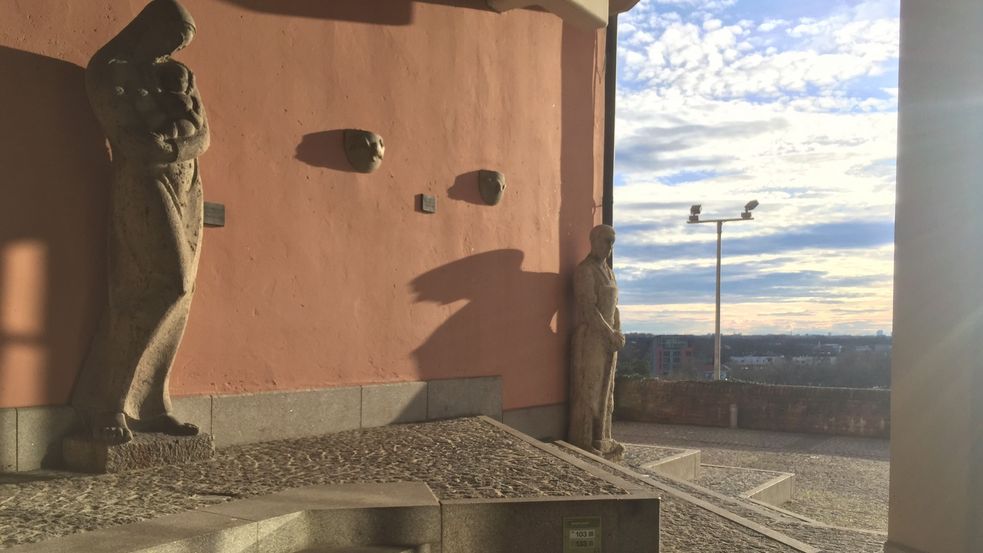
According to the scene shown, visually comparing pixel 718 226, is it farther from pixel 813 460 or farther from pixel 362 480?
pixel 362 480

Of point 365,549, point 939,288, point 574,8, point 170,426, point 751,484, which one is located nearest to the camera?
point 939,288

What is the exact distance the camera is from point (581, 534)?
3.89 meters

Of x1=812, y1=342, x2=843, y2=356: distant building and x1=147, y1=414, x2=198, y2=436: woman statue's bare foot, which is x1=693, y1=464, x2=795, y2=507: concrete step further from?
x1=812, y1=342, x2=843, y2=356: distant building

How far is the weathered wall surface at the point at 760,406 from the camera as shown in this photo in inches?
542

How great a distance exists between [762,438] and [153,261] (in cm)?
1152

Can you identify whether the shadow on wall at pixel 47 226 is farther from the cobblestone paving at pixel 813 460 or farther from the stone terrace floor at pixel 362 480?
the cobblestone paving at pixel 813 460

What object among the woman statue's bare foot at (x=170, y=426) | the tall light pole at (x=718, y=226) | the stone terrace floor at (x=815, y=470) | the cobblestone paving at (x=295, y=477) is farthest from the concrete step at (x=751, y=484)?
the tall light pole at (x=718, y=226)

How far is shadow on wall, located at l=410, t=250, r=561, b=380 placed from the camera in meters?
6.86

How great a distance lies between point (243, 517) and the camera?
3299 mm

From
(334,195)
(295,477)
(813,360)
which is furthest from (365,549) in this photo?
(813,360)

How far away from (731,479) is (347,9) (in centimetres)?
631

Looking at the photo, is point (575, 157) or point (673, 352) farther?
point (673, 352)

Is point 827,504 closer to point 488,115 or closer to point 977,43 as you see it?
point 488,115

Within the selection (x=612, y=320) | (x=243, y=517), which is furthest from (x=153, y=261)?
(x=612, y=320)
